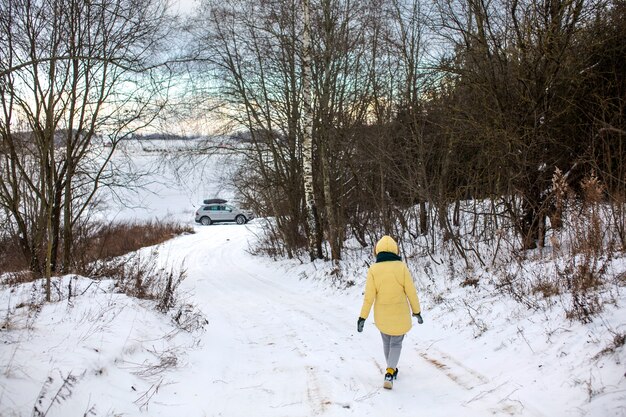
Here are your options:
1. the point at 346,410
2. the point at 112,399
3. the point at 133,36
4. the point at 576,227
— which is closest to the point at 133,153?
the point at 133,36

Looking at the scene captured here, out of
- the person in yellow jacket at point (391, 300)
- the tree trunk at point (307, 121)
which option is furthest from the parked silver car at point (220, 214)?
the person in yellow jacket at point (391, 300)

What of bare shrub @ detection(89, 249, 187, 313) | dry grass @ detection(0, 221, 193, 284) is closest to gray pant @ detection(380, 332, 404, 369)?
bare shrub @ detection(89, 249, 187, 313)

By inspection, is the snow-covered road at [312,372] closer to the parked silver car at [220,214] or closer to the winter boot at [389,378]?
the winter boot at [389,378]

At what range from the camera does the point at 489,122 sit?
851 centimetres

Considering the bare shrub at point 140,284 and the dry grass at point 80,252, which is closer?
the bare shrub at point 140,284

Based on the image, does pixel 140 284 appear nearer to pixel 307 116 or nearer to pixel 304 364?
pixel 304 364

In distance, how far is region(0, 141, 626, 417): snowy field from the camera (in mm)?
3840

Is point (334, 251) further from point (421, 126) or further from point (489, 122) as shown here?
point (489, 122)

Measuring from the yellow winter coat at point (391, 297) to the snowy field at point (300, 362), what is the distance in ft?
2.04

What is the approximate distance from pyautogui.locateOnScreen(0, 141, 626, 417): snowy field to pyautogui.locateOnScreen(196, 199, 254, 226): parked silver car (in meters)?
33.8

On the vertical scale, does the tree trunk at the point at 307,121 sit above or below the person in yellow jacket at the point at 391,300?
above

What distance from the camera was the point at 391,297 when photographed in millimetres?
5047

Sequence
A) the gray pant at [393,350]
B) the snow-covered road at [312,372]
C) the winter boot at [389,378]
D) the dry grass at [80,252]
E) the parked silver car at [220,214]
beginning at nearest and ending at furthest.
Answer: the snow-covered road at [312,372], the winter boot at [389,378], the gray pant at [393,350], the dry grass at [80,252], the parked silver car at [220,214]

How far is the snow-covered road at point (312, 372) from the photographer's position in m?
4.24
